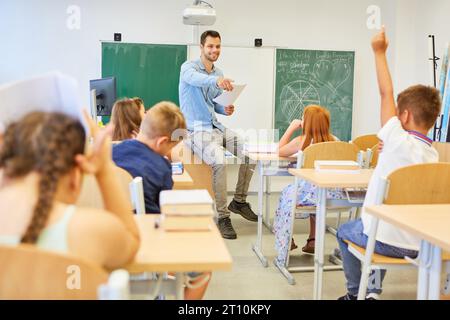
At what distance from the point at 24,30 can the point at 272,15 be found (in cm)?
312

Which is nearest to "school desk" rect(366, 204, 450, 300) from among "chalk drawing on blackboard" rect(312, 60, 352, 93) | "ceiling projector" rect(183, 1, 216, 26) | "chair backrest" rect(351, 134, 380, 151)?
"chair backrest" rect(351, 134, 380, 151)

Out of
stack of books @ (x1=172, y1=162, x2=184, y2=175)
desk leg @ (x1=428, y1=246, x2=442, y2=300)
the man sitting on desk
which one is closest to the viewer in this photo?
desk leg @ (x1=428, y1=246, x2=442, y2=300)

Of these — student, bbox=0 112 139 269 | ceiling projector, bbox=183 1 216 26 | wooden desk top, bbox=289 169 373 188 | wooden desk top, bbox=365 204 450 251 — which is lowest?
wooden desk top, bbox=289 169 373 188

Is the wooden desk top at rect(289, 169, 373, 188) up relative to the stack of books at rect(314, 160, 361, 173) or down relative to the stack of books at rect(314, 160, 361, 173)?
down

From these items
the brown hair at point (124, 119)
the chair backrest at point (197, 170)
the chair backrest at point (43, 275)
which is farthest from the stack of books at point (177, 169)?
the chair backrest at point (43, 275)

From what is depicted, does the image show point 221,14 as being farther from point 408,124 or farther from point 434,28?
point 408,124

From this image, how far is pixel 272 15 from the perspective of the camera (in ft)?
20.7

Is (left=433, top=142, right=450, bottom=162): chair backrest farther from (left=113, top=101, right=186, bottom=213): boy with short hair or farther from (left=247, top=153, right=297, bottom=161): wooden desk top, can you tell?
(left=113, top=101, right=186, bottom=213): boy with short hair

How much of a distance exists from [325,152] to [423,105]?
3.84 feet

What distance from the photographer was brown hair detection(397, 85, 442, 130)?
2053mm

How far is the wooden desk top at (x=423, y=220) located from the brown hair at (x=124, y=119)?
1924mm

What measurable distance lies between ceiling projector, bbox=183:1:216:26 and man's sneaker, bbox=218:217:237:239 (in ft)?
8.14

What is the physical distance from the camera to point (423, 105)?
2.05 meters
